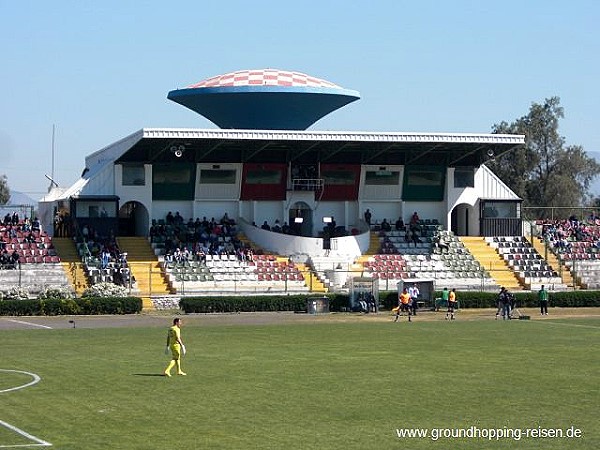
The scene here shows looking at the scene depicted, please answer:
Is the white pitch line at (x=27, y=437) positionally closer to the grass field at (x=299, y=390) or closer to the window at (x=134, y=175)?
the grass field at (x=299, y=390)

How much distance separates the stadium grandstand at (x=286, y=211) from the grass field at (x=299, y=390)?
26.8m

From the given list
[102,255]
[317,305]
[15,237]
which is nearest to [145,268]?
[102,255]

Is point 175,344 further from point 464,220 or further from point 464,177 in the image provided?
point 464,220

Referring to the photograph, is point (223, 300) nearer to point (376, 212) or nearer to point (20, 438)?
point (376, 212)

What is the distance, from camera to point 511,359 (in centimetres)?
3844

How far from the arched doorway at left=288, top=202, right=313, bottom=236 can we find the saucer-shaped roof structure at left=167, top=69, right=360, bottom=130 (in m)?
6.04

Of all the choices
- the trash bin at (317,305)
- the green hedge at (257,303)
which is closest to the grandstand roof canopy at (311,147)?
the green hedge at (257,303)

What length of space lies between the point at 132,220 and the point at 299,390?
54057mm

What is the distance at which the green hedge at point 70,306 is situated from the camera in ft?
206

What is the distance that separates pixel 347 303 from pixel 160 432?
4549cm

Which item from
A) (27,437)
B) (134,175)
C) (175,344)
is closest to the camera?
(27,437)

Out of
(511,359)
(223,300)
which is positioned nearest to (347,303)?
(223,300)

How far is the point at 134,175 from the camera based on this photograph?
80562 mm

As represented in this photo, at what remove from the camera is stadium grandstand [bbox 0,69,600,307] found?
248 feet
